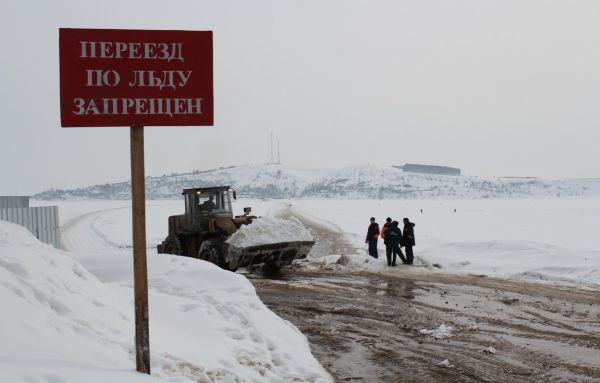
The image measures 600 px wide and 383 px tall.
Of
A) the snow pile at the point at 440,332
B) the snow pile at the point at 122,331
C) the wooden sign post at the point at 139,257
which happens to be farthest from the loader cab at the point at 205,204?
the wooden sign post at the point at 139,257

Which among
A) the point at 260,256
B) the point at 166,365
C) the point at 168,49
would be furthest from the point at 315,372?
the point at 260,256

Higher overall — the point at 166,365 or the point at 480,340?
the point at 166,365

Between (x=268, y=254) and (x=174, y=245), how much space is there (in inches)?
138

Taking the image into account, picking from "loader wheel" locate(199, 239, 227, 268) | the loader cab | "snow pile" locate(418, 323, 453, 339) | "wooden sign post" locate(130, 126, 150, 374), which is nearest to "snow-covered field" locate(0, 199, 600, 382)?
"wooden sign post" locate(130, 126, 150, 374)

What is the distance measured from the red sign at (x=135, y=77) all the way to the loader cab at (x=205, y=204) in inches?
449

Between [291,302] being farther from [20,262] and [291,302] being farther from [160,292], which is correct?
[20,262]

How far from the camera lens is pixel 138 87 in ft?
13.3

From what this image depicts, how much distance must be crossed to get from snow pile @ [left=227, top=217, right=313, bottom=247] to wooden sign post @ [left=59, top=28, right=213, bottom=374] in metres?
9.31

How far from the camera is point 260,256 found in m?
13.8

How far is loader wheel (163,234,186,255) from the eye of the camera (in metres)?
15.7

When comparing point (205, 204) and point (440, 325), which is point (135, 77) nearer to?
point (440, 325)

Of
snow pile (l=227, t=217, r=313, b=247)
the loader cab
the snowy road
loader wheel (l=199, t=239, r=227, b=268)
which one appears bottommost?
the snowy road

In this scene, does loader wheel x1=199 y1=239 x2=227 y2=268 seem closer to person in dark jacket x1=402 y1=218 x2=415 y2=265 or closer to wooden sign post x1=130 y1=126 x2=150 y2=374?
person in dark jacket x1=402 y1=218 x2=415 y2=265

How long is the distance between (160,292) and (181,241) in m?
8.04
